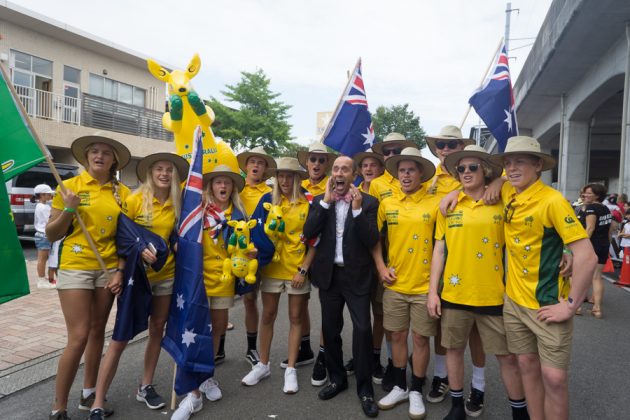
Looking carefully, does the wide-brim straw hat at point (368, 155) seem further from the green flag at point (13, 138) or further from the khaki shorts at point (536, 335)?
the green flag at point (13, 138)

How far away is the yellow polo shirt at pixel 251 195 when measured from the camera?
4699mm

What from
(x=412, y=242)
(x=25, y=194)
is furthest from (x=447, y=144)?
(x=25, y=194)

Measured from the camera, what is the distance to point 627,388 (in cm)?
423

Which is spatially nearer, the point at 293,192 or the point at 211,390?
the point at 211,390

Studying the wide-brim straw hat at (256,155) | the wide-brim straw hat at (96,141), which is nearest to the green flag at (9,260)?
the wide-brim straw hat at (96,141)

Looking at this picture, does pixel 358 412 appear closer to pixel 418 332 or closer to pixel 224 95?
pixel 418 332

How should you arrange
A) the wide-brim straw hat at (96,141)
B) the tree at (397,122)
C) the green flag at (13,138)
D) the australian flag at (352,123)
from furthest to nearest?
the tree at (397,122) → the australian flag at (352,123) → the wide-brim straw hat at (96,141) → the green flag at (13,138)

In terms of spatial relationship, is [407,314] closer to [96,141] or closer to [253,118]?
[96,141]

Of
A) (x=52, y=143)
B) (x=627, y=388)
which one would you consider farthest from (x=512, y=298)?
(x=52, y=143)

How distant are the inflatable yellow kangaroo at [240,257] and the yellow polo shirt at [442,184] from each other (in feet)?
5.27

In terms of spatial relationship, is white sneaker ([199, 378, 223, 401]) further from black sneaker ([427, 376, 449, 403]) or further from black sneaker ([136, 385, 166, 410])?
black sneaker ([427, 376, 449, 403])

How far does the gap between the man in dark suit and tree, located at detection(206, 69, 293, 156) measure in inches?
1049

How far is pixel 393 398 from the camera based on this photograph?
3758 millimetres

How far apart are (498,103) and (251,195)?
2798 mm
